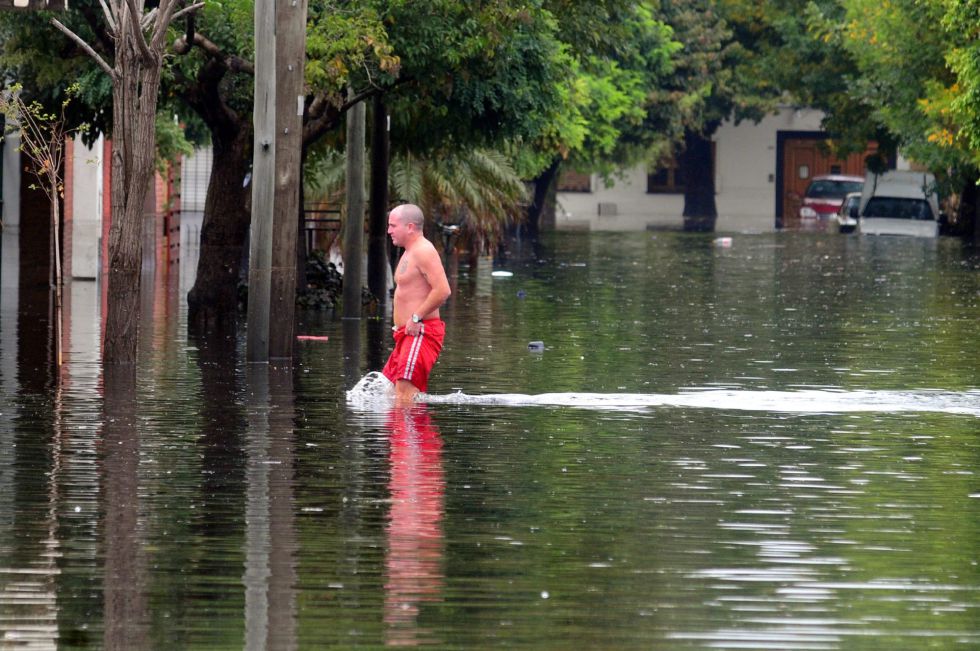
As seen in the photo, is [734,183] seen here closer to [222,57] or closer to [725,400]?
[222,57]

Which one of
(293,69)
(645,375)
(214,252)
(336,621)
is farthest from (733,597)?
(214,252)

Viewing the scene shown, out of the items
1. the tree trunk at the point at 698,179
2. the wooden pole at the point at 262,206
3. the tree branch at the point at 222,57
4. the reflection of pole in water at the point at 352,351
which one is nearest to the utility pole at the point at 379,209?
the reflection of pole in water at the point at 352,351

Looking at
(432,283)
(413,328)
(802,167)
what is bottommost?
(413,328)

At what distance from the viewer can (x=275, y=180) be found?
1845 cm

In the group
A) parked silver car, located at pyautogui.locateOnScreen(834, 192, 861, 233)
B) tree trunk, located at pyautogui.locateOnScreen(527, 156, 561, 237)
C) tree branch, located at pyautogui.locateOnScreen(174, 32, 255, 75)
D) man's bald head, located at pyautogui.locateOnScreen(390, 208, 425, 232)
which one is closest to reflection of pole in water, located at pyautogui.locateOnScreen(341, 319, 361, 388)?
man's bald head, located at pyautogui.locateOnScreen(390, 208, 425, 232)

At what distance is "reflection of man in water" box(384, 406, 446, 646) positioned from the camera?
7.94 m

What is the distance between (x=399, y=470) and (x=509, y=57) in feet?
42.5

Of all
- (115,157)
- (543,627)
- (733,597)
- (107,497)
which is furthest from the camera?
(115,157)

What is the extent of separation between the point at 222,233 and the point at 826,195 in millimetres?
58146

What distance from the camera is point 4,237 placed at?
2905cm

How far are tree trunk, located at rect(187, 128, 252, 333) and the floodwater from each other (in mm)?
1803

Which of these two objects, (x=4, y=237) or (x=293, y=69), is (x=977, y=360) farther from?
(x=4, y=237)

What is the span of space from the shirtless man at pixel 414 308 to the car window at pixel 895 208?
42.7 meters

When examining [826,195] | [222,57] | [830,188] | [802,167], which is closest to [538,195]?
[826,195]
